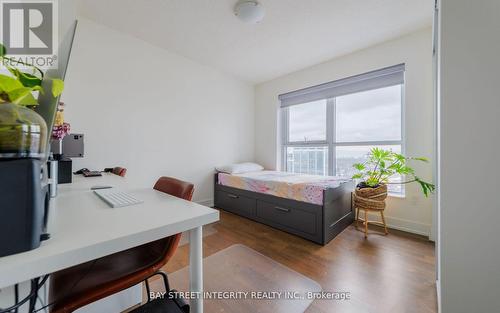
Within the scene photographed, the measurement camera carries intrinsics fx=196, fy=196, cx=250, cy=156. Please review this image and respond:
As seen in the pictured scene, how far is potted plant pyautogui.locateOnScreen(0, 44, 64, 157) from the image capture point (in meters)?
0.44

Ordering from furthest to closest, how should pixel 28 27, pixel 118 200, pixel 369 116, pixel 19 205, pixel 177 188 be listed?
pixel 369 116
pixel 28 27
pixel 177 188
pixel 118 200
pixel 19 205

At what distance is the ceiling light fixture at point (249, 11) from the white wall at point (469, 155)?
1523 mm

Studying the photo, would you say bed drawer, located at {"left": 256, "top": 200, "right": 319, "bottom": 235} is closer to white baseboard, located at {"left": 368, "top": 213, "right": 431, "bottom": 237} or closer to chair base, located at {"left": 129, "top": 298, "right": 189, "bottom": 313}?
white baseboard, located at {"left": 368, "top": 213, "right": 431, "bottom": 237}

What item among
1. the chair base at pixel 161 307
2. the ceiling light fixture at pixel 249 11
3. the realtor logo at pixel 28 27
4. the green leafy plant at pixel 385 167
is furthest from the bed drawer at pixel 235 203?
the realtor logo at pixel 28 27

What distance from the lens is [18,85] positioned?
1.58 ft

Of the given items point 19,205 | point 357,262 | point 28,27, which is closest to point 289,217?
point 357,262

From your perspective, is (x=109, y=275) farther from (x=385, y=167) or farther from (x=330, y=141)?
(x=330, y=141)

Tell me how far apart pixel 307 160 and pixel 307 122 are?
687 mm

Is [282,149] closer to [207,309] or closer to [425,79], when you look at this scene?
[425,79]

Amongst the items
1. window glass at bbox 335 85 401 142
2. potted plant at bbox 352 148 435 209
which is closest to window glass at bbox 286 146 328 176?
window glass at bbox 335 85 401 142

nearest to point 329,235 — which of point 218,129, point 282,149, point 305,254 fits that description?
point 305,254

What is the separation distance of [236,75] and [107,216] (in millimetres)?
3541

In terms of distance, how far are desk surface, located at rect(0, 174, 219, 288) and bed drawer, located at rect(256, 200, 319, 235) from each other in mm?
1663

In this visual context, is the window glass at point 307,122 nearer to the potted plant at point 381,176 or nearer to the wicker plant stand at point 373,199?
the potted plant at point 381,176
